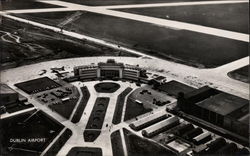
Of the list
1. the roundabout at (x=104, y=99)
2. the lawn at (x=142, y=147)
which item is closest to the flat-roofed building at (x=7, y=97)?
the roundabout at (x=104, y=99)

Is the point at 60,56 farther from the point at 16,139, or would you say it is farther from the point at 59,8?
the point at 59,8

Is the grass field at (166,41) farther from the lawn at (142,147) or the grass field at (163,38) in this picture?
the lawn at (142,147)

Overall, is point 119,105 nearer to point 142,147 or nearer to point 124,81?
point 124,81

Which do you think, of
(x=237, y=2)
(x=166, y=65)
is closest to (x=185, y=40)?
(x=166, y=65)

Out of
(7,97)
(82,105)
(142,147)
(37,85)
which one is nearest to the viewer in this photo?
(142,147)

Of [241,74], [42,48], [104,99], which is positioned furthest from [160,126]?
[42,48]

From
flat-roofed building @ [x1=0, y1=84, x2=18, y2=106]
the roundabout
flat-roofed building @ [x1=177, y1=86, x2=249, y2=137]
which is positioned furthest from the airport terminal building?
flat-roofed building @ [x1=177, y1=86, x2=249, y2=137]

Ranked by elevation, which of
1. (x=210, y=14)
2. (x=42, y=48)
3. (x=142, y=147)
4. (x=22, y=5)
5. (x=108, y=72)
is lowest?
(x=142, y=147)

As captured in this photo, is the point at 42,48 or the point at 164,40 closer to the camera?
the point at 42,48
